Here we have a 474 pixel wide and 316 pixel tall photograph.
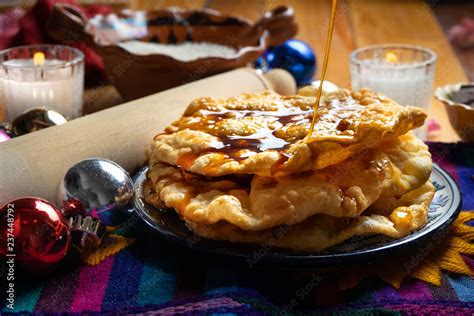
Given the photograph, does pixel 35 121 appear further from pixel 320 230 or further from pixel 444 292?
pixel 444 292

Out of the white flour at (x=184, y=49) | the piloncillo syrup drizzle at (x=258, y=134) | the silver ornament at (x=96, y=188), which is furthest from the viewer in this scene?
the white flour at (x=184, y=49)

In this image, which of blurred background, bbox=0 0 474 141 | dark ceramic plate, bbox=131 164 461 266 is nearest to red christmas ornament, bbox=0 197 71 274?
dark ceramic plate, bbox=131 164 461 266

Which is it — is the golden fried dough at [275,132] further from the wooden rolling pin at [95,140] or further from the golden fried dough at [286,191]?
→ the wooden rolling pin at [95,140]

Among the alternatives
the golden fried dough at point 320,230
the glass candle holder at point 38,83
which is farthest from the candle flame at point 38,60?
the golden fried dough at point 320,230

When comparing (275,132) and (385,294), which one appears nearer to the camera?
(385,294)

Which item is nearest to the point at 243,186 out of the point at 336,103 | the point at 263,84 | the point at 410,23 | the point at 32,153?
the point at 336,103

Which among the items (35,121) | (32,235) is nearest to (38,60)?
(35,121)
